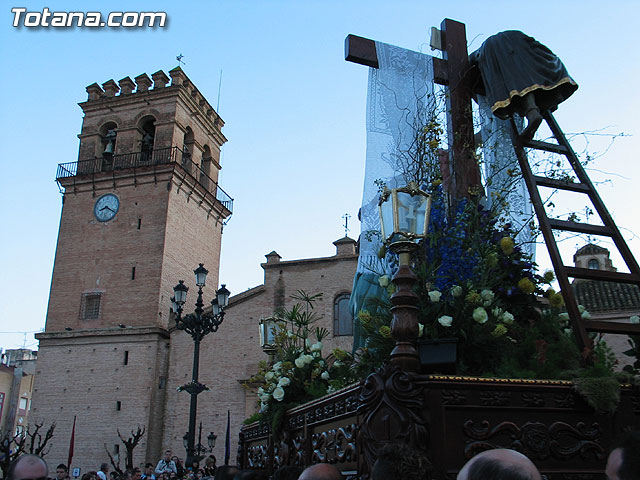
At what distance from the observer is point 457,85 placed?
5.93 m

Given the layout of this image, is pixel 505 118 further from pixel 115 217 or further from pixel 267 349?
pixel 115 217

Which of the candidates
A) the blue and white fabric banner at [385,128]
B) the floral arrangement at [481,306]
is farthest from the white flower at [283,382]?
the floral arrangement at [481,306]

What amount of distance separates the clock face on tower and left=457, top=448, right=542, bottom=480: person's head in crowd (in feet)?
100

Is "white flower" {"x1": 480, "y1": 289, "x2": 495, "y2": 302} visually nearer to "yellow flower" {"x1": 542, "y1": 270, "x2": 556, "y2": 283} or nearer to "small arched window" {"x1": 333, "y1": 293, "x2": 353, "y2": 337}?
"yellow flower" {"x1": 542, "y1": 270, "x2": 556, "y2": 283}

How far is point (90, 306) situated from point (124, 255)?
282cm

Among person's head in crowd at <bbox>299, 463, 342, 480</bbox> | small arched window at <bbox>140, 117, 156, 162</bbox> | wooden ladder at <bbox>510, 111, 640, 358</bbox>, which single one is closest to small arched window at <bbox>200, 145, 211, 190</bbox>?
small arched window at <bbox>140, 117, 156, 162</bbox>

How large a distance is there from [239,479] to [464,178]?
304 cm

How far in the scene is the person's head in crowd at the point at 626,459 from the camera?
1.92 metres

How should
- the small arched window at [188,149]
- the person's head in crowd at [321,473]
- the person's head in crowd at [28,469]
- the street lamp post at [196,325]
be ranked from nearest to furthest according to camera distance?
the person's head in crowd at [321,473] < the person's head in crowd at [28,469] < the street lamp post at [196,325] < the small arched window at [188,149]

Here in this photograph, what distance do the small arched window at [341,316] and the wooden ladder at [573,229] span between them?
22.4 m

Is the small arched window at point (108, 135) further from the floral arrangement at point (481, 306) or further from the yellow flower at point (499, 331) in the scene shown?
the yellow flower at point (499, 331)

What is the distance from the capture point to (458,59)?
20.0 feet

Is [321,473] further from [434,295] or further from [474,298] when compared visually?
[474,298]

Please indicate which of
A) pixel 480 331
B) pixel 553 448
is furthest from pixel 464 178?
pixel 553 448
